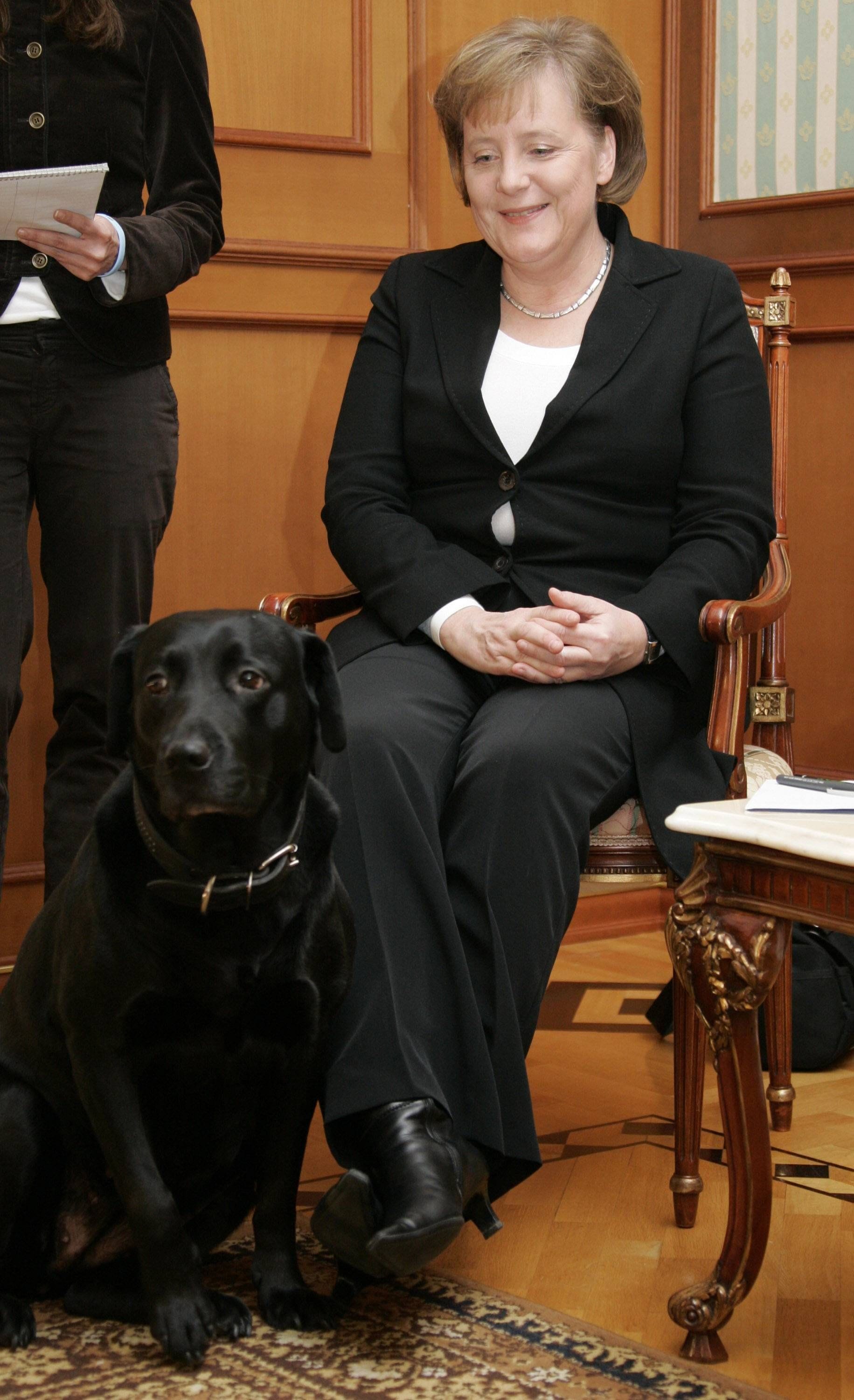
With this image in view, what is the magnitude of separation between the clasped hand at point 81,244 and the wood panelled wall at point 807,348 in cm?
175

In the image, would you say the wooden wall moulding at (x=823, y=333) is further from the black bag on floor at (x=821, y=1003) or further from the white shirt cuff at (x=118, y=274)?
the white shirt cuff at (x=118, y=274)

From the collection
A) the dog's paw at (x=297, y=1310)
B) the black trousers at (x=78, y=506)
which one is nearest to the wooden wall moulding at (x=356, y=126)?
the black trousers at (x=78, y=506)

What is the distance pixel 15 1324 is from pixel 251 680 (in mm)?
720

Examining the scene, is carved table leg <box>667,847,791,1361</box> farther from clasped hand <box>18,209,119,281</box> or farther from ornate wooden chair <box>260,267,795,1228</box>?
clasped hand <box>18,209,119,281</box>

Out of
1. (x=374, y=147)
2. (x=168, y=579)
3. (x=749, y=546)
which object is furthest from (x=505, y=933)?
(x=374, y=147)

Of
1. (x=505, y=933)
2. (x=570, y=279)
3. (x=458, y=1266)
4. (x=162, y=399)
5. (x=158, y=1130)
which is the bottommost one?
(x=458, y=1266)

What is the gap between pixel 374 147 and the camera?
3.09 metres

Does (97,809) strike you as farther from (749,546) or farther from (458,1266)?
(749,546)

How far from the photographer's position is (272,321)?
298cm

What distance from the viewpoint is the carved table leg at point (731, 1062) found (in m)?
1.52

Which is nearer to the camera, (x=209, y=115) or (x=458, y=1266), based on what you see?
(x=458, y=1266)

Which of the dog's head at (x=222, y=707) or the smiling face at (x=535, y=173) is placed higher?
the smiling face at (x=535, y=173)

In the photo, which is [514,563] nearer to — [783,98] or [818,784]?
[818,784]

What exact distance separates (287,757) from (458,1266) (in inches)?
27.9
